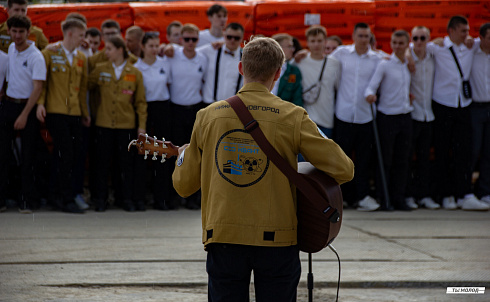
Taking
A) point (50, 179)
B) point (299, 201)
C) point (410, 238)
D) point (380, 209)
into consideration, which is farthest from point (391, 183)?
point (299, 201)

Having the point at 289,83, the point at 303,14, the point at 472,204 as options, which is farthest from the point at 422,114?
the point at 303,14

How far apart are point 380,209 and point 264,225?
690cm

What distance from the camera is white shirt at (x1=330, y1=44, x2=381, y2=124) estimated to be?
382 inches

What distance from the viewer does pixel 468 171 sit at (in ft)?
32.7

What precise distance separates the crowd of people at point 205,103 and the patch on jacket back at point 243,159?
6.00 m

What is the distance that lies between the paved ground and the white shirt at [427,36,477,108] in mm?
2152

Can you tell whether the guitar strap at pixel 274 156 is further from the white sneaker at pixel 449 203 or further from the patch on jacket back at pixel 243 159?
the white sneaker at pixel 449 203

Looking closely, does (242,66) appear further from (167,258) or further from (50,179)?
(50,179)

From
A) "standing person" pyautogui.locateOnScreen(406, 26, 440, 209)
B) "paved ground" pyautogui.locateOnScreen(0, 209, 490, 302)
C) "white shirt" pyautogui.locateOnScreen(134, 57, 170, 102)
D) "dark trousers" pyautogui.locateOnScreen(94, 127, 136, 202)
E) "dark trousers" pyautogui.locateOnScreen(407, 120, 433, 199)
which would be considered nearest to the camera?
"paved ground" pyautogui.locateOnScreen(0, 209, 490, 302)

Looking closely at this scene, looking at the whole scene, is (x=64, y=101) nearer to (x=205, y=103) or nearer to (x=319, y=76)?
(x=205, y=103)

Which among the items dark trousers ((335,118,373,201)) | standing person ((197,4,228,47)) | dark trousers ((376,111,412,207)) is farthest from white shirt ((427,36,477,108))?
standing person ((197,4,228,47))

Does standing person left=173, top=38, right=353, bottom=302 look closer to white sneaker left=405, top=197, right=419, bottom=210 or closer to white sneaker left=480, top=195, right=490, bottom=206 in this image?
white sneaker left=405, top=197, right=419, bottom=210

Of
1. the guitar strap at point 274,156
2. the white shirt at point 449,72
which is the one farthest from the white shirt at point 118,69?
the guitar strap at point 274,156

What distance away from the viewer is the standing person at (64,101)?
346 inches
